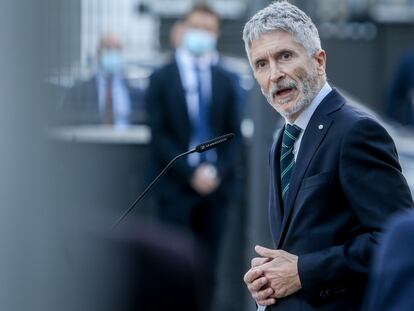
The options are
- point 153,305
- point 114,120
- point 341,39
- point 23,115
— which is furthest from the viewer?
point 341,39

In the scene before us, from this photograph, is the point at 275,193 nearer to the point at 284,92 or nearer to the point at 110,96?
the point at 284,92

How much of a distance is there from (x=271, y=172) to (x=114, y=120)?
18.1ft

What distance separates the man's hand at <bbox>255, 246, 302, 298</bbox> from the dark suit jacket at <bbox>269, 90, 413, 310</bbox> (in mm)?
24

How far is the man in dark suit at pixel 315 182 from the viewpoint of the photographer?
3.68 meters

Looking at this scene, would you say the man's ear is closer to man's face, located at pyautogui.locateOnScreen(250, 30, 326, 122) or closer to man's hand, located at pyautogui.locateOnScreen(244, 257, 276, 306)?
man's face, located at pyautogui.locateOnScreen(250, 30, 326, 122)

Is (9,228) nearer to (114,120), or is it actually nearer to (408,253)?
(408,253)

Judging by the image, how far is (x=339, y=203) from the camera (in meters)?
3.74

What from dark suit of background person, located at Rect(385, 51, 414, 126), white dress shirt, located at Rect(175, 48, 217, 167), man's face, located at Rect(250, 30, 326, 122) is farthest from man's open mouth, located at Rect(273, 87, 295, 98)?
dark suit of background person, located at Rect(385, 51, 414, 126)

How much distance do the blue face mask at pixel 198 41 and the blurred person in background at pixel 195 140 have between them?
0.15m

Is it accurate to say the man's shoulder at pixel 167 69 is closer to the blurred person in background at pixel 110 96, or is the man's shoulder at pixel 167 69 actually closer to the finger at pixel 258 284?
the blurred person in background at pixel 110 96

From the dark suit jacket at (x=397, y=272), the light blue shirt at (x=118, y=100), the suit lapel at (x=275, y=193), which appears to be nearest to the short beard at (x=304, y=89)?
the suit lapel at (x=275, y=193)

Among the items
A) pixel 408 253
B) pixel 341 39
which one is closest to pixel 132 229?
pixel 408 253

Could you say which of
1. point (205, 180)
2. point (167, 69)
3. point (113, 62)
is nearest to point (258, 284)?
point (205, 180)

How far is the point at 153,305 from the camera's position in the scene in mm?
3621
